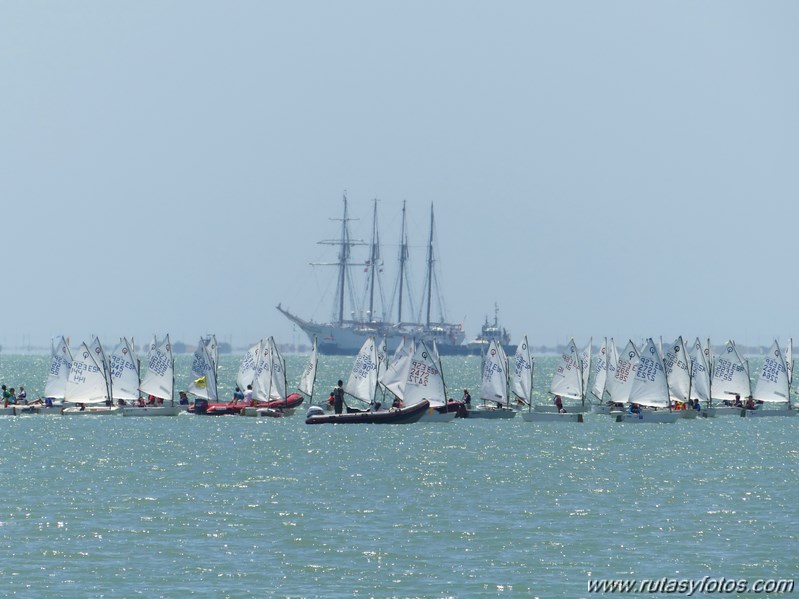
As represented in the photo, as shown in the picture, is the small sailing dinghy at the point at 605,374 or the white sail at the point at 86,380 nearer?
the white sail at the point at 86,380

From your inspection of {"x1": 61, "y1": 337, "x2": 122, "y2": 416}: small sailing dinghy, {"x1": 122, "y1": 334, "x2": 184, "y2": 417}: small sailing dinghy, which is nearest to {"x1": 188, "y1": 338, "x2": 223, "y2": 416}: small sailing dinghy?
{"x1": 122, "y1": 334, "x2": 184, "y2": 417}: small sailing dinghy

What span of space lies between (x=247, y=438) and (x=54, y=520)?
33305mm

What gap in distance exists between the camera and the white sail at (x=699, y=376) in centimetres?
10694

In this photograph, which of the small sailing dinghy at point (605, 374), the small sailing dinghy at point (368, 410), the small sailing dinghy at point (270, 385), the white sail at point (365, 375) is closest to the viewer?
the small sailing dinghy at point (368, 410)

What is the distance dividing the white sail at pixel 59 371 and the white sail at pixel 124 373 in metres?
2.58

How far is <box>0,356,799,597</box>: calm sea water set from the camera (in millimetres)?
41062

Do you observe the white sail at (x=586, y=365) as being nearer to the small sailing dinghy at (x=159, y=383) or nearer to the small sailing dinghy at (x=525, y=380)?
the small sailing dinghy at (x=525, y=380)

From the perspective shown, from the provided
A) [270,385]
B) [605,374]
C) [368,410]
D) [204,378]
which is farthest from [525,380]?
[204,378]

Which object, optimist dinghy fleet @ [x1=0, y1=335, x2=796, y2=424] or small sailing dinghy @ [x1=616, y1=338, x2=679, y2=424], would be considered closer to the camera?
optimist dinghy fleet @ [x1=0, y1=335, x2=796, y2=424]

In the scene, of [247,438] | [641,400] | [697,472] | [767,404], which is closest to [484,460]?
[697,472]

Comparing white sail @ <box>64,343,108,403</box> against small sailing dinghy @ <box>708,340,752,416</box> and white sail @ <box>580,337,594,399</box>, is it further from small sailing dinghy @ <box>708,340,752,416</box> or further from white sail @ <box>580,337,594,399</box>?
small sailing dinghy @ <box>708,340,752,416</box>

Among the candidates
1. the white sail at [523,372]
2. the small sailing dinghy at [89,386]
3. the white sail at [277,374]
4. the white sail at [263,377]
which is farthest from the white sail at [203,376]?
the white sail at [523,372]

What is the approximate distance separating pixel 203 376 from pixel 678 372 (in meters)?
29.7

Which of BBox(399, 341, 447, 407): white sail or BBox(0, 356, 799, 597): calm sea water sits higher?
BBox(399, 341, 447, 407): white sail
